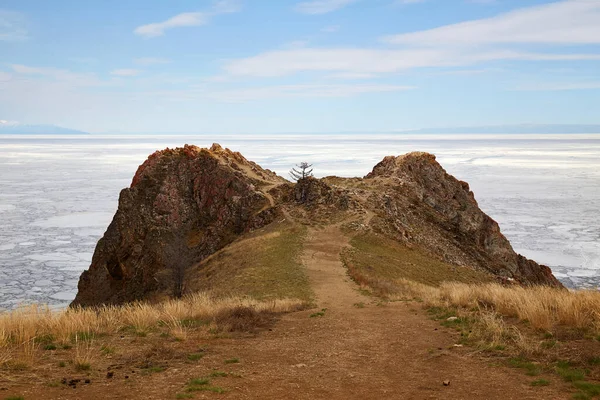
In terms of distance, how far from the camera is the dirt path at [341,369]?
29.1 ft

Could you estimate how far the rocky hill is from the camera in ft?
134

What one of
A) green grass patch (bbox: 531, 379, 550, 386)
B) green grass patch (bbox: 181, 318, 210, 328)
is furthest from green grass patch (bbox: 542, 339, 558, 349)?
green grass patch (bbox: 181, 318, 210, 328)

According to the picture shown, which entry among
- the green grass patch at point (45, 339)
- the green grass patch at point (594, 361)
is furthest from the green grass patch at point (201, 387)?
the green grass patch at point (594, 361)

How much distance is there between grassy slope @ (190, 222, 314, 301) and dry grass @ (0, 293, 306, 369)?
6.80 meters

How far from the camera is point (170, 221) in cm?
4550

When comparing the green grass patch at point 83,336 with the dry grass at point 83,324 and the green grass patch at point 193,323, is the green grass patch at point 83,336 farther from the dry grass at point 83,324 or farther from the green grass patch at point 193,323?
the green grass patch at point 193,323

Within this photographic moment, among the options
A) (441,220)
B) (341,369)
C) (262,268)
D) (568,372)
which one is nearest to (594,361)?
(568,372)

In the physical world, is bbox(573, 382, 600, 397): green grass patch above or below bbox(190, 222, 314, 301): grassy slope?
above

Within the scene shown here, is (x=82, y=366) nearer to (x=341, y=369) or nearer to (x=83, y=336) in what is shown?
(x=83, y=336)

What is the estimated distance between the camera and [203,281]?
32812 mm

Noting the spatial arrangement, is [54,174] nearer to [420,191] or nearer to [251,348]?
[420,191]

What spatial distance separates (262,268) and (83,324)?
16.2 meters

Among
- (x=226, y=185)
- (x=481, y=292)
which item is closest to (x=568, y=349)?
(x=481, y=292)

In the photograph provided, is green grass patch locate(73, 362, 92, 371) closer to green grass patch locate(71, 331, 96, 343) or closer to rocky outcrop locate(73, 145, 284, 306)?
green grass patch locate(71, 331, 96, 343)
